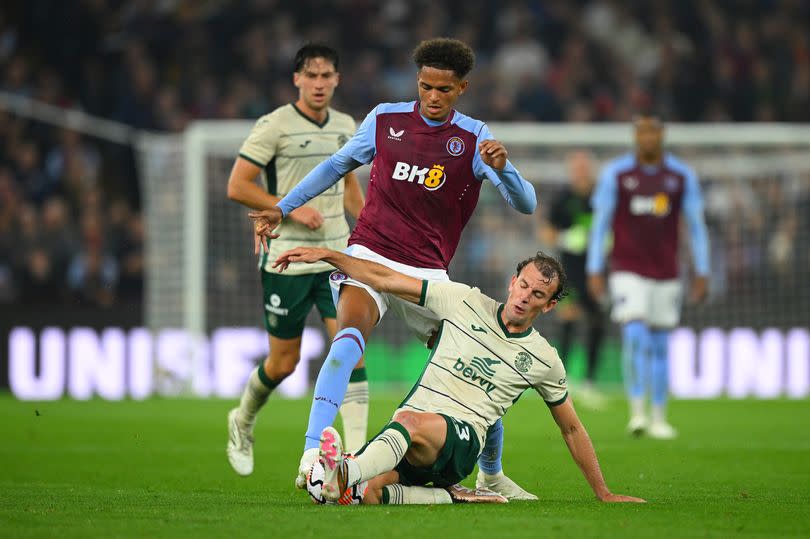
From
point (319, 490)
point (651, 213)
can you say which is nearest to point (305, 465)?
point (319, 490)

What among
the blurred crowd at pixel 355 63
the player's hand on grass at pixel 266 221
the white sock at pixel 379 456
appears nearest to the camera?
the white sock at pixel 379 456

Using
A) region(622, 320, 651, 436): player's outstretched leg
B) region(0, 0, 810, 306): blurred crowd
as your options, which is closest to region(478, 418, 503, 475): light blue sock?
region(622, 320, 651, 436): player's outstretched leg

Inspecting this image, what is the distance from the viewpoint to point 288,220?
7.45 m

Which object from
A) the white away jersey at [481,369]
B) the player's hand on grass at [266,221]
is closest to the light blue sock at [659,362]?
the white away jersey at [481,369]

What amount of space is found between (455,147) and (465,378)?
1076mm

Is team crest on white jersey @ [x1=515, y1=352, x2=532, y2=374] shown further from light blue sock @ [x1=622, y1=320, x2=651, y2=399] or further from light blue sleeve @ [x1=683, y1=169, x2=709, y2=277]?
light blue sleeve @ [x1=683, y1=169, x2=709, y2=277]

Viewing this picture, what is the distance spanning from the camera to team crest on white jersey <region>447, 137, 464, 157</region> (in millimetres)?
6098

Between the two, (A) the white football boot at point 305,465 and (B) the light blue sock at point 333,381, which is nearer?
(A) the white football boot at point 305,465

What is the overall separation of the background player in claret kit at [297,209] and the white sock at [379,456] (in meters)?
1.99

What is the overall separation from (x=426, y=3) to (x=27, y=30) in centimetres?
556

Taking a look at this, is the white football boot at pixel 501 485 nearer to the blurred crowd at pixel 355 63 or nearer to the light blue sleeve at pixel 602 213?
the light blue sleeve at pixel 602 213

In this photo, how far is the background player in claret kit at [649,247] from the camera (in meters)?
10.2

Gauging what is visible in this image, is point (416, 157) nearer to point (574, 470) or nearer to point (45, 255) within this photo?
point (574, 470)

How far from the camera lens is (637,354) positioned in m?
10.2
